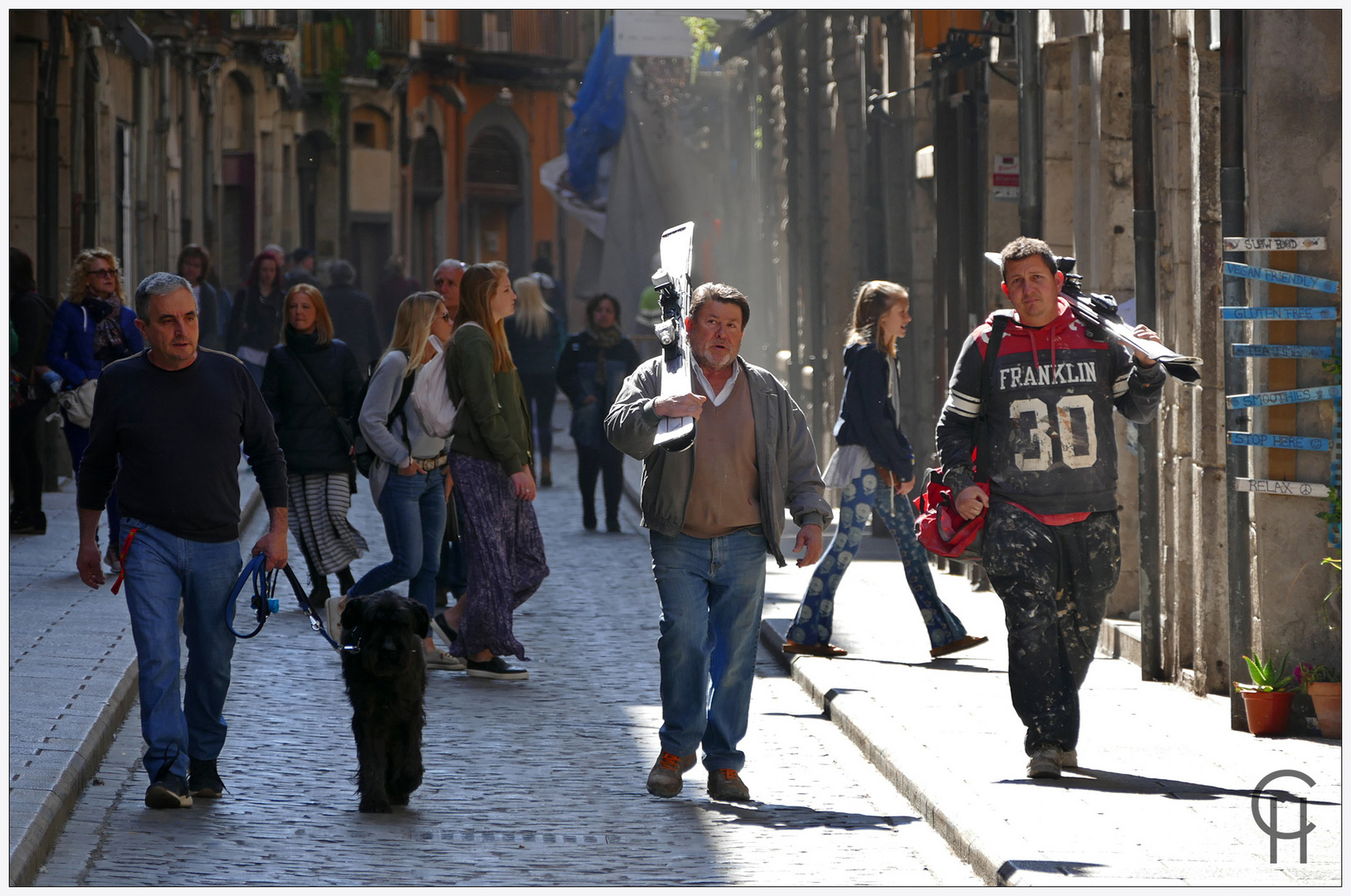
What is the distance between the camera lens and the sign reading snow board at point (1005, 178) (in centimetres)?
1279

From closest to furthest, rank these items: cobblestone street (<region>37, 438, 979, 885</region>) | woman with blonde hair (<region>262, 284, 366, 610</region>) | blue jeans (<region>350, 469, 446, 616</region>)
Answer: cobblestone street (<region>37, 438, 979, 885</region>) → blue jeans (<region>350, 469, 446, 616</region>) → woman with blonde hair (<region>262, 284, 366, 610</region>)

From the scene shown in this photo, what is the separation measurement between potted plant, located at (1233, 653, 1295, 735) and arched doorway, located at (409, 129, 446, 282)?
38137 mm

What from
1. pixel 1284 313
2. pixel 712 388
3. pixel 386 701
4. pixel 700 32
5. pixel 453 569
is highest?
pixel 700 32

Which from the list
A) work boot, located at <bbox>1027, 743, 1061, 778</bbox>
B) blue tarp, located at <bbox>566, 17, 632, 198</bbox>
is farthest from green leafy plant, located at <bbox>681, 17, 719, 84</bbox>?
work boot, located at <bbox>1027, 743, 1061, 778</bbox>

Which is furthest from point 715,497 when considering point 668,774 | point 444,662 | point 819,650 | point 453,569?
point 453,569

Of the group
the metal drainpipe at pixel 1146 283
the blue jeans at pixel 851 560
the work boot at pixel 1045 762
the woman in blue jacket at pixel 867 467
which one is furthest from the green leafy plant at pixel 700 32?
the work boot at pixel 1045 762

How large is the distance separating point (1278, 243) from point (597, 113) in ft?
63.6

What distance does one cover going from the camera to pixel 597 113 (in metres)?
26.4

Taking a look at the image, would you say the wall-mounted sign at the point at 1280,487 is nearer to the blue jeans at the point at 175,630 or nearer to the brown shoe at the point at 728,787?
the brown shoe at the point at 728,787

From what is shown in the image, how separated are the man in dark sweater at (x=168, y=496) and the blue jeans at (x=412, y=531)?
2.66 m

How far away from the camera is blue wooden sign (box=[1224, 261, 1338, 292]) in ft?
25.1

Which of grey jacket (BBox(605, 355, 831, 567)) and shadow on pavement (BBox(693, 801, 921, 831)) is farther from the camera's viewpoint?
grey jacket (BBox(605, 355, 831, 567))

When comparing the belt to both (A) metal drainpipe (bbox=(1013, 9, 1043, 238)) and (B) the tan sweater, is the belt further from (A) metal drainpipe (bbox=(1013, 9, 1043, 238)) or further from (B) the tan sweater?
(A) metal drainpipe (bbox=(1013, 9, 1043, 238))

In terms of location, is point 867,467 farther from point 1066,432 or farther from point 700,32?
point 700,32
